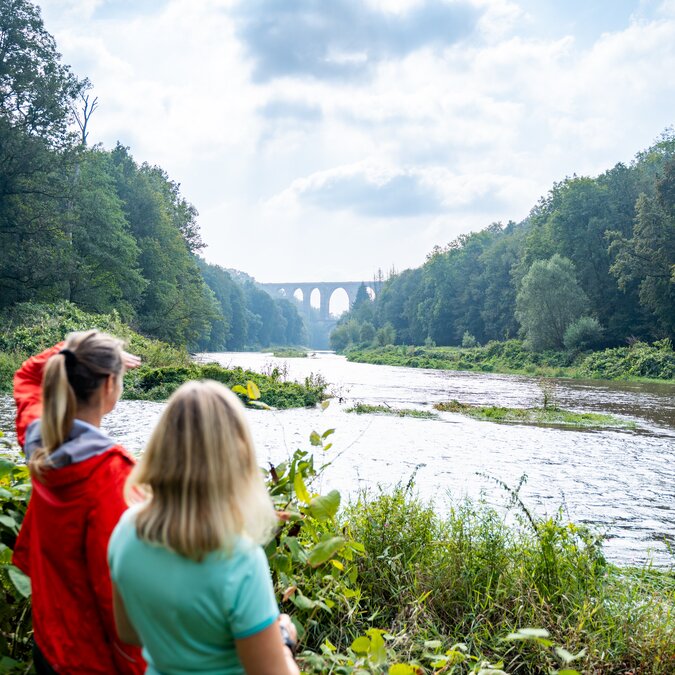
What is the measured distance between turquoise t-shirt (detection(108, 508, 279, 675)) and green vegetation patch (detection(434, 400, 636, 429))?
53.6ft

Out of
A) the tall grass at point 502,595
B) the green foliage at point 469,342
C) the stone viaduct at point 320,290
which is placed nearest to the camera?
the tall grass at point 502,595

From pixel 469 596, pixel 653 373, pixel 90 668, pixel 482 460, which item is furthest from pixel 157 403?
pixel 653 373

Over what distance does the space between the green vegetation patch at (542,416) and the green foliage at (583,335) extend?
81.9 feet

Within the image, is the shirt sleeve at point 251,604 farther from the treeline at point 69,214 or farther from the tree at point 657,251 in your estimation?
the tree at point 657,251

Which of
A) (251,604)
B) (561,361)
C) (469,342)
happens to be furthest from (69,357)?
(469,342)

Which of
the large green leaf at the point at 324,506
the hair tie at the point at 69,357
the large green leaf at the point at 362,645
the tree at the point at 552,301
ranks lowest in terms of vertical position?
the large green leaf at the point at 362,645

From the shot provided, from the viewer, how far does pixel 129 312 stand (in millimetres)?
35719

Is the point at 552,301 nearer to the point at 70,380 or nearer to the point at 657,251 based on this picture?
the point at 657,251

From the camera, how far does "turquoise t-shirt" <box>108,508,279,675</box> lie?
1284 millimetres

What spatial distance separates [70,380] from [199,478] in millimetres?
569

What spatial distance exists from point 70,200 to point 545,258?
131 ft

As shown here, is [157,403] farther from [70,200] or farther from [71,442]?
[71,442]

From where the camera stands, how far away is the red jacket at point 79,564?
158 centimetres

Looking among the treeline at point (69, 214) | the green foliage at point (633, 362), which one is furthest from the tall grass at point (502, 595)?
the green foliage at point (633, 362)
